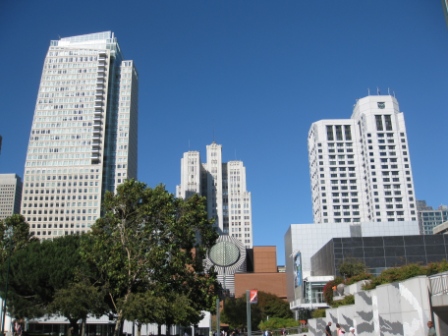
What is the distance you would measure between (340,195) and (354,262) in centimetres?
9658

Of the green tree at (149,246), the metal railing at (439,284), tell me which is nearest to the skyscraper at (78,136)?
the green tree at (149,246)

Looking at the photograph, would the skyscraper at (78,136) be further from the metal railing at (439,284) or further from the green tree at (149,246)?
the metal railing at (439,284)

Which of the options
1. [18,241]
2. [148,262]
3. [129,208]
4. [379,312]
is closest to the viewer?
[379,312]

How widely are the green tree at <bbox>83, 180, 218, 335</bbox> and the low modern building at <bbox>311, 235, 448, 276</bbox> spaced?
49778 millimetres

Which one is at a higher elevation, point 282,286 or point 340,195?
point 340,195

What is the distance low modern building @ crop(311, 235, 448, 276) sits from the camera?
87.4 metres

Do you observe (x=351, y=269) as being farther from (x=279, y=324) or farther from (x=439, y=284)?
(x=439, y=284)

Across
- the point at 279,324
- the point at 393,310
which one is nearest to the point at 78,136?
the point at 279,324

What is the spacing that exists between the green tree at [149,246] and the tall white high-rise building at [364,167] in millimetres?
134357

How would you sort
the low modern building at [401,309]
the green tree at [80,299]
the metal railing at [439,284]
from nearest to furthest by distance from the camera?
the metal railing at [439,284], the low modern building at [401,309], the green tree at [80,299]

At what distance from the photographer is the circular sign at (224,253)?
40.1 meters

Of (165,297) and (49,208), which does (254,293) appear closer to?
(165,297)

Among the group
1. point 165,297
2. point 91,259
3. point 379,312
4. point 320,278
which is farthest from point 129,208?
point 320,278

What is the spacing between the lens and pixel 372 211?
170750 mm
